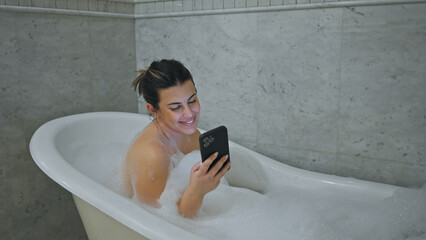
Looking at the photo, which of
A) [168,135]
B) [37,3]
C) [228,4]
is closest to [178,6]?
[228,4]

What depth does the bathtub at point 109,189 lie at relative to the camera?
3.42 feet

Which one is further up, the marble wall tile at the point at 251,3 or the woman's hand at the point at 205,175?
the marble wall tile at the point at 251,3

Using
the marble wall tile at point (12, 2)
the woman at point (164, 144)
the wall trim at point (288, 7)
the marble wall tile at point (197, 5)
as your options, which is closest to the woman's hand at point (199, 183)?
the woman at point (164, 144)

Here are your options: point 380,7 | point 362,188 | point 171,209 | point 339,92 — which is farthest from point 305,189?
point 380,7

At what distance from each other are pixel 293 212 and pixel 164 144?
58cm

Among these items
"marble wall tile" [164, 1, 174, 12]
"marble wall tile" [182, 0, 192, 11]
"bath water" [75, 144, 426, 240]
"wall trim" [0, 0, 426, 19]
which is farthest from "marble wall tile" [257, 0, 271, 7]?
"bath water" [75, 144, 426, 240]

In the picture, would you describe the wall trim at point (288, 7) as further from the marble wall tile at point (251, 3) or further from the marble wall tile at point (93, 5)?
the marble wall tile at point (93, 5)

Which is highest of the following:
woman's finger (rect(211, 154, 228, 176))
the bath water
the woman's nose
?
the woman's nose

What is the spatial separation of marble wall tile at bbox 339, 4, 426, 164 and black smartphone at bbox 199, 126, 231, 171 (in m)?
0.69

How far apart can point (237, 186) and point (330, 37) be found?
0.81m

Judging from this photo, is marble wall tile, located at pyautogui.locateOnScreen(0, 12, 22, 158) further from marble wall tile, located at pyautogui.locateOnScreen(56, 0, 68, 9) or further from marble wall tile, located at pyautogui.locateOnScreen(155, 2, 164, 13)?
marble wall tile, located at pyautogui.locateOnScreen(155, 2, 164, 13)

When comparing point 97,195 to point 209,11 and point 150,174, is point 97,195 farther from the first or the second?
point 209,11

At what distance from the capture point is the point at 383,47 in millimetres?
1472

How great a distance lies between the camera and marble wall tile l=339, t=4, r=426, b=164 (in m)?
1.42
